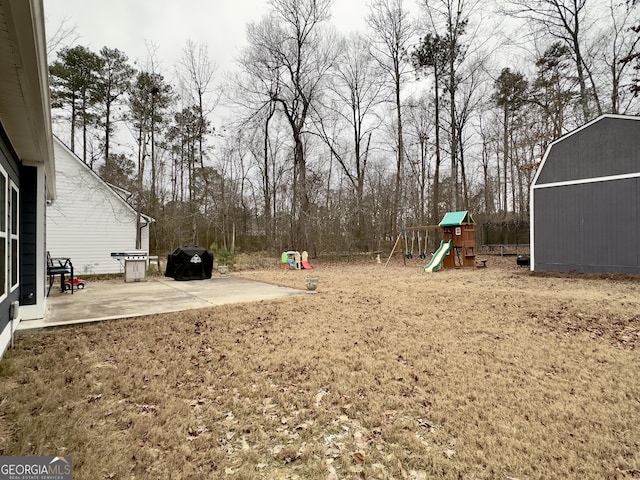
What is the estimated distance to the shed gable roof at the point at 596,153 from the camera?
9.09m

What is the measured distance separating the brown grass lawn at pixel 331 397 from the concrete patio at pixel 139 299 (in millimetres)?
458

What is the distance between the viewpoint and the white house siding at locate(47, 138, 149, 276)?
468 inches

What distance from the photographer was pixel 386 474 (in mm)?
1815

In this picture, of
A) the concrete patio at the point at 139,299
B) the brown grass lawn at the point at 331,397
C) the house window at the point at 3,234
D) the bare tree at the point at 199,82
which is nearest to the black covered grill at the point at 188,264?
the concrete patio at the point at 139,299

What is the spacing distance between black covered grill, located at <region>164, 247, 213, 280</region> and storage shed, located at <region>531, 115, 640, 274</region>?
1118 cm

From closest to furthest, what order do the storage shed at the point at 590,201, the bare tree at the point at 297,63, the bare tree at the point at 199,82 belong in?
the storage shed at the point at 590,201 → the bare tree at the point at 199,82 → the bare tree at the point at 297,63

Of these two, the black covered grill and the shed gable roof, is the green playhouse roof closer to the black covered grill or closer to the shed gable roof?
the shed gable roof

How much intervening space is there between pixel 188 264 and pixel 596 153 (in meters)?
12.8

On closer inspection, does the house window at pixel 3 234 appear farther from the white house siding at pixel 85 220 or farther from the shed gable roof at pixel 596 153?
the shed gable roof at pixel 596 153

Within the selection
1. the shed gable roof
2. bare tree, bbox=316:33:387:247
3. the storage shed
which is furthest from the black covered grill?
the shed gable roof

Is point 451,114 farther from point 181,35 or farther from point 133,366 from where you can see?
point 133,366

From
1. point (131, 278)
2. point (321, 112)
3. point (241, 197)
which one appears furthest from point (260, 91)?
point (131, 278)

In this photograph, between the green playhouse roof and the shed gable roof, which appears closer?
the shed gable roof

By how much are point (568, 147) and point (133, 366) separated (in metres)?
12.9
